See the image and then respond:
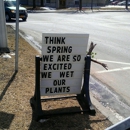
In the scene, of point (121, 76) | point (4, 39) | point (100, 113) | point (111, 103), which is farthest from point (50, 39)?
point (4, 39)

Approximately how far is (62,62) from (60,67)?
0.29 feet

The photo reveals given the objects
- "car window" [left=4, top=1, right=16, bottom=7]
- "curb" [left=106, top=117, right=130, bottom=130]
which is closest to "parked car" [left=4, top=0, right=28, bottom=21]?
"car window" [left=4, top=1, right=16, bottom=7]

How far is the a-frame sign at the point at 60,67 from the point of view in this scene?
3.50m

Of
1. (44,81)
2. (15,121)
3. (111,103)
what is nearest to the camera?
(15,121)

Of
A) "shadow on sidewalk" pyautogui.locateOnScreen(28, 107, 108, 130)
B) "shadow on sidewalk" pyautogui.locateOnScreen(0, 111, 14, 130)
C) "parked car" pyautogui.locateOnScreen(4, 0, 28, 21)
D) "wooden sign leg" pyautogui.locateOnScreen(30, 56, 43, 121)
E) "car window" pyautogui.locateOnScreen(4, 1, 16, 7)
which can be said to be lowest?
"shadow on sidewalk" pyautogui.locateOnScreen(28, 107, 108, 130)

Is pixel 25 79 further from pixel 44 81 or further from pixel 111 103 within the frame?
pixel 111 103

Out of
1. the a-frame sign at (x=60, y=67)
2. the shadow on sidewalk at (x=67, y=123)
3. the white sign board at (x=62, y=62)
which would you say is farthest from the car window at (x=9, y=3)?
the shadow on sidewalk at (x=67, y=123)

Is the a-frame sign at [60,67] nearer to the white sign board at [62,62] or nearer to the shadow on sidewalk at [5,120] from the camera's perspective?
the white sign board at [62,62]

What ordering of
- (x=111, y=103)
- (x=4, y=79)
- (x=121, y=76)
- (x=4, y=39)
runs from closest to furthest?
1. (x=111, y=103)
2. (x=4, y=79)
3. (x=121, y=76)
4. (x=4, y=39)

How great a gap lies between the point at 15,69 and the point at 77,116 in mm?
2312

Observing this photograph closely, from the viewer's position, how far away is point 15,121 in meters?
3.39

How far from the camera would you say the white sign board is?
138 inches

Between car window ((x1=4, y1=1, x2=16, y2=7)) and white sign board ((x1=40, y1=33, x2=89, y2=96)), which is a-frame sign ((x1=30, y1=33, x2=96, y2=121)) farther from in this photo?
car window ((x1=4, y1=1, x2=16, y2=7))

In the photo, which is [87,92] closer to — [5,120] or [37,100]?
[37,100]
